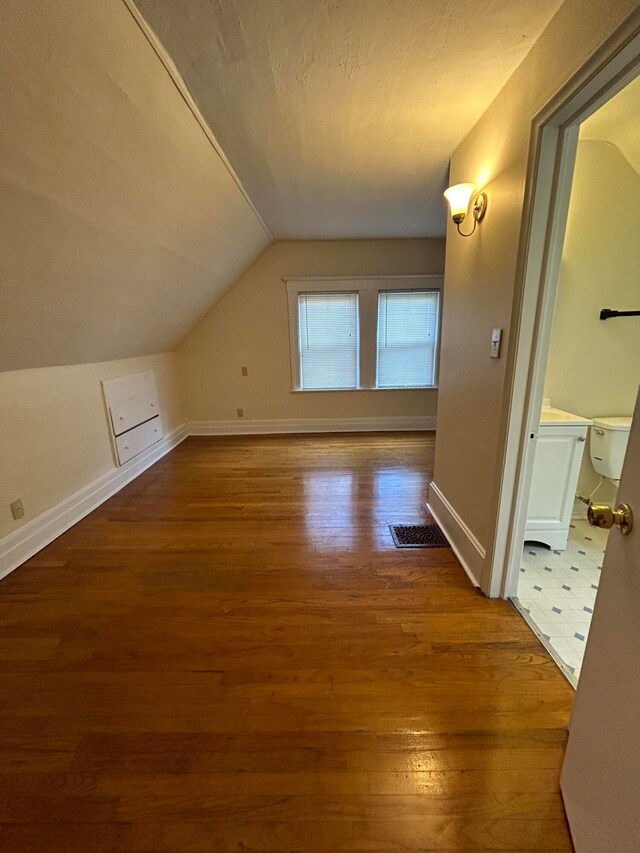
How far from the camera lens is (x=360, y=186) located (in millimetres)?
2594

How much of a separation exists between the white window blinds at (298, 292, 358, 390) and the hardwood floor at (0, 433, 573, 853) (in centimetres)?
271

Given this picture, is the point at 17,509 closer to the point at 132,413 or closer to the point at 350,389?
the point at 132,413

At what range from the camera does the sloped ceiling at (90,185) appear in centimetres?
108

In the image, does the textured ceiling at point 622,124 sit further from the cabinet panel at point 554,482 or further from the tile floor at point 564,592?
the tile floor at point 564,592

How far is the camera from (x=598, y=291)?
2.12 m

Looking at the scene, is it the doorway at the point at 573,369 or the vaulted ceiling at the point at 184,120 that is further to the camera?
the doorway at the point at 573,369

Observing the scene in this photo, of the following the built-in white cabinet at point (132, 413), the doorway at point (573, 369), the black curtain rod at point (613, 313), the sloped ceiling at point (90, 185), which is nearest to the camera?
the sloped ceiling at point (90, 185)

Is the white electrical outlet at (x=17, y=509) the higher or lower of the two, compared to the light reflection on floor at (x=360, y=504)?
higher

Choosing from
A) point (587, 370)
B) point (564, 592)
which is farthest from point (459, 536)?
point (587, 370)

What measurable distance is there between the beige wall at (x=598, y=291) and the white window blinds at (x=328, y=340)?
2560 millimetres

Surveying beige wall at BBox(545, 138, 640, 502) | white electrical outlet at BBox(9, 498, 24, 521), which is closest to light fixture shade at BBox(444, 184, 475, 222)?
beige wall at BBox(545, 138, 640, 502)

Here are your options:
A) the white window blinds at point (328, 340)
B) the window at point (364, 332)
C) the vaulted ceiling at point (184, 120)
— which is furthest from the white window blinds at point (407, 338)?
the vaulted ceiling at point (184, 120)

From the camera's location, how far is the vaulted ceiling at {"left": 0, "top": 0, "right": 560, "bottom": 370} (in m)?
1.12

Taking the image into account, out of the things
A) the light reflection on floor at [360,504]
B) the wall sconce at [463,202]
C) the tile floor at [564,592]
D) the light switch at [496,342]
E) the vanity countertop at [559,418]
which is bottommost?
the tile floor at [564,592]
